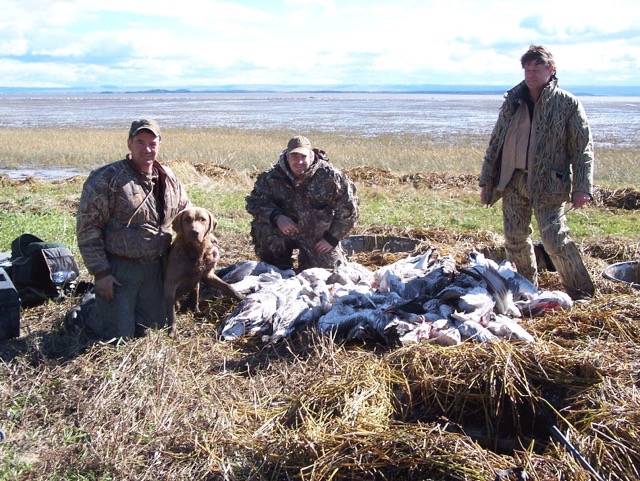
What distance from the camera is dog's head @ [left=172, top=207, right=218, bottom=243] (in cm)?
483

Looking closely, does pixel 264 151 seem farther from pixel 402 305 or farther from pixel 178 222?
pixel 402 305

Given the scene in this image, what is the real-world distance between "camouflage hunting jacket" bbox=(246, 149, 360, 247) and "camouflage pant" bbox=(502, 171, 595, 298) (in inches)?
58.4

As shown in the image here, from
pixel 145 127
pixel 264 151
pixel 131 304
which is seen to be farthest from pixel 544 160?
pixel 264 151

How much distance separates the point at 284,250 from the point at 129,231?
2062 mm

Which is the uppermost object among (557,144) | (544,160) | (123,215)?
(557,144)

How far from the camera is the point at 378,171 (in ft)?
46.1

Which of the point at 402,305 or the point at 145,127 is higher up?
the point at 145,127

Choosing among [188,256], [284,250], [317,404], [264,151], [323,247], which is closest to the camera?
[317,404]

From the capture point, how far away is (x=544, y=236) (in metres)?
5.42

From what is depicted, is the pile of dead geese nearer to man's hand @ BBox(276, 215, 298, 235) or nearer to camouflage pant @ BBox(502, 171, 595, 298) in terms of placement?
camouflage pant @ BBox(502, 171, 595, 298)

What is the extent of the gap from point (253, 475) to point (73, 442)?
0.97m

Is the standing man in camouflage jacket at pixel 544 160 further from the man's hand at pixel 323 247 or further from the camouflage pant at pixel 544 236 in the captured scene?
the man's hand at pixel 323 247

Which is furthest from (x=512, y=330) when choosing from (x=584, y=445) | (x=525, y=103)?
(x=525, y=103)

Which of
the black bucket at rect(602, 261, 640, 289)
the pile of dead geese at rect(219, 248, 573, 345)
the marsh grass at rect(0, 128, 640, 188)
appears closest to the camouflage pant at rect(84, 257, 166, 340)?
the pile of dead geese at rect(219, 248, 573, 345)
